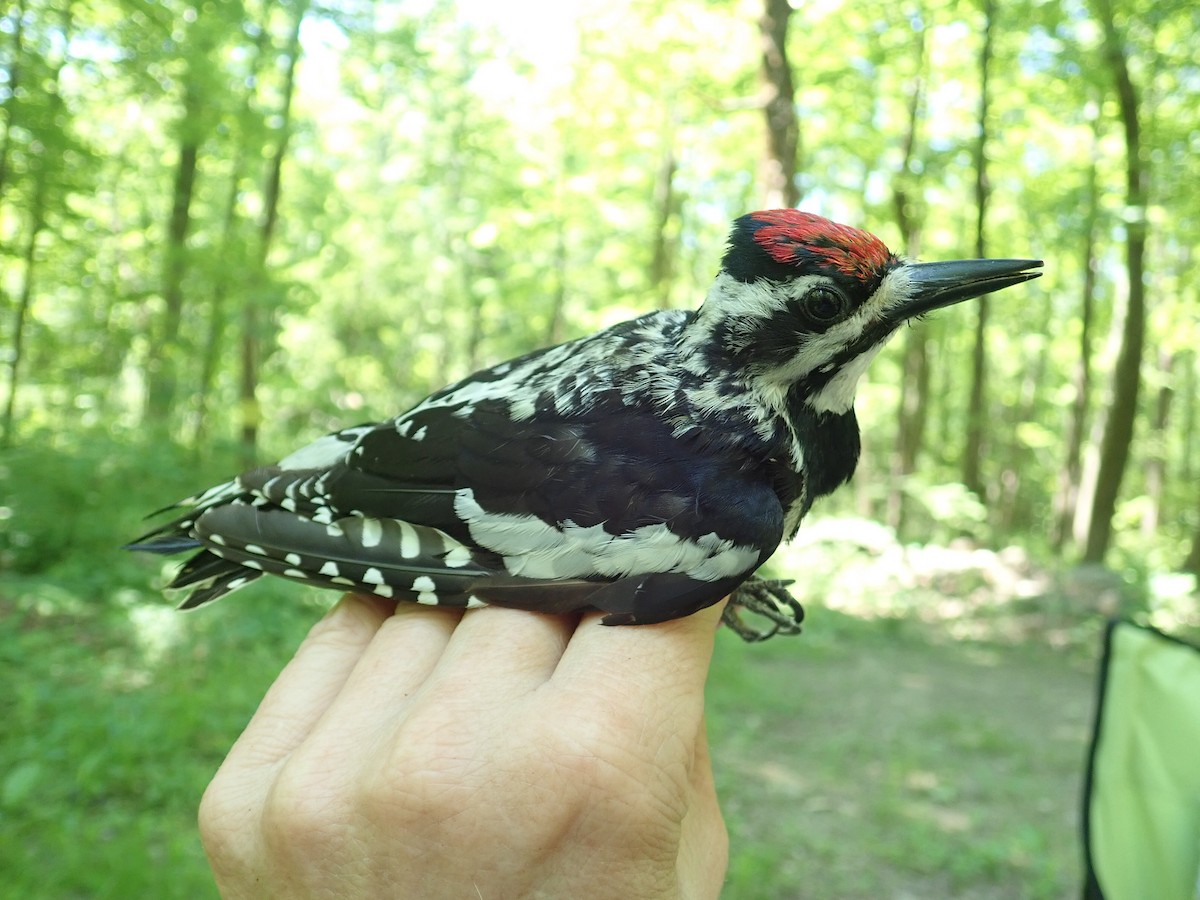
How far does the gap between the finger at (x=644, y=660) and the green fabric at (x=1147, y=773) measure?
1.35 m

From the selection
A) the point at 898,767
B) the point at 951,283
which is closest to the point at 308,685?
the point at 951,283

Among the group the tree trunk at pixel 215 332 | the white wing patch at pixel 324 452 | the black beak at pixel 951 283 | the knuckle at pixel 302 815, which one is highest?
the tree trunk at pixel 215 332

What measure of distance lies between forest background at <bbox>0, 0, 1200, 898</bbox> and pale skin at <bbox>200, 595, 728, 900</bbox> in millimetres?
1799

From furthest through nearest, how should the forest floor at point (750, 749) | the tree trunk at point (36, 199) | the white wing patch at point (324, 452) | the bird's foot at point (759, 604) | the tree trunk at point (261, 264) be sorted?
1. the tree trunk at point (261, 264)
2. the tree trunk at point (36, 199)
3. the forest floor at point (750, 749)
4. the white wing patch at point (324, 452)
5. the bird's foot at point (759, 604)

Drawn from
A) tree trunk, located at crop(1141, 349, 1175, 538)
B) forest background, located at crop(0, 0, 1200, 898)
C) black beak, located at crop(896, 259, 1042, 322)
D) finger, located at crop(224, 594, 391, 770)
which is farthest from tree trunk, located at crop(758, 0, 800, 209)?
tree trunk, located at crop(1141, 349, 1175, 538)

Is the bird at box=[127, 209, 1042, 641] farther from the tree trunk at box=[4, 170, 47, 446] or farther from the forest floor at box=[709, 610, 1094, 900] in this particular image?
the tree trunk at box=[4, 170, 47, 446]

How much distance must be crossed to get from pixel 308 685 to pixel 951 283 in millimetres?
1704

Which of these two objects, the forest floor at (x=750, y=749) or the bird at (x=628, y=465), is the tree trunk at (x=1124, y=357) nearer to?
the forest floor at (x=750, y=749)

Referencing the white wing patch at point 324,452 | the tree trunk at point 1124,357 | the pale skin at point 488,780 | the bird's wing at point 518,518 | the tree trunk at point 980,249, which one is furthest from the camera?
the tree trunk at point 980,249

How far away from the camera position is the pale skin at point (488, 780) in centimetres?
115

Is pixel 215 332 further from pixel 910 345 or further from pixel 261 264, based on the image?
pixel 910 345

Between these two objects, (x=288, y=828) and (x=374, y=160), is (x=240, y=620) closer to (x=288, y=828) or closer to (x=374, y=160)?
(x=288, y=828)

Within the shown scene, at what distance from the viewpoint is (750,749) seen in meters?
5.66

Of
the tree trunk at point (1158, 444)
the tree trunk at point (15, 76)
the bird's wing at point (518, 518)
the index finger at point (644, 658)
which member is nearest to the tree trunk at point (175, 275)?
the tree trunk at point (15, 76)
